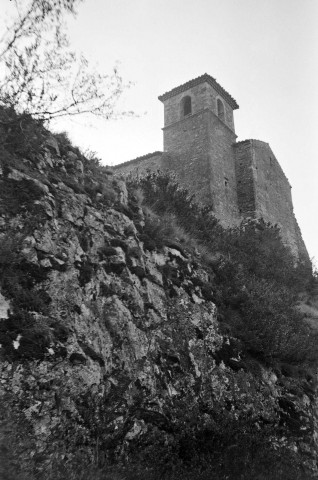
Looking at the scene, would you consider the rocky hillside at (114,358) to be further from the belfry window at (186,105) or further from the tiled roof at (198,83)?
the tiled roof at (198,83)

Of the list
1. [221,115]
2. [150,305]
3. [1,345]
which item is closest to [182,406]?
[150,305]

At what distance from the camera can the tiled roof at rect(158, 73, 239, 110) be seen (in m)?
21.2

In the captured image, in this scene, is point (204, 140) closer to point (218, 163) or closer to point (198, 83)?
point (218, 163)

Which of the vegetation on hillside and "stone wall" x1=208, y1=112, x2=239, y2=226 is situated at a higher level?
"stone wall" x1=208, y1=112, x2=239, y2=226

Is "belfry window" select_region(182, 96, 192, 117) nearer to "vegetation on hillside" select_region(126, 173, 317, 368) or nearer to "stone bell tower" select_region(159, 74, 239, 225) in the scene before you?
"stone bell tower" select_region(159, 74, 239, 225)

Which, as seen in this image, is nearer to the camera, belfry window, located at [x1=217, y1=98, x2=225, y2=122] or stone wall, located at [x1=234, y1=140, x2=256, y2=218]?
stone wall, located at [x1=234, y1=140, x2=256, y2=218]

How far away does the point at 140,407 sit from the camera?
14.4 feet

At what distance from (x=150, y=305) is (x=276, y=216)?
15.2 m

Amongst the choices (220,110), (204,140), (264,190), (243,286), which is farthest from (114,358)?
(220,110)

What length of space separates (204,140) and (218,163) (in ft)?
4.63

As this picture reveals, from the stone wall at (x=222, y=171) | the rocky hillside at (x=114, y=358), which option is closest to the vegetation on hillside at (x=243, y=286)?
the rocky hillside at (x=114, y=358)

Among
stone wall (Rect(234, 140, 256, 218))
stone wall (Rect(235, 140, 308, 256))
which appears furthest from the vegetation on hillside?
stone wall (Rect(235, 140, 308, 256))

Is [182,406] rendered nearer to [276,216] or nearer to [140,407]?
[140,407]

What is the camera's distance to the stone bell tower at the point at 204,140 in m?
18.2
